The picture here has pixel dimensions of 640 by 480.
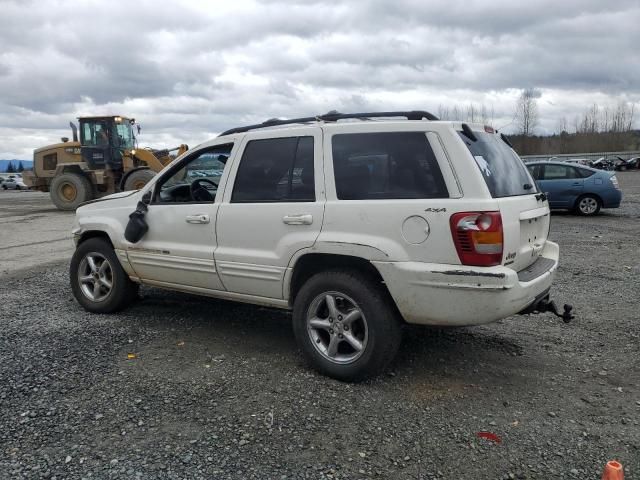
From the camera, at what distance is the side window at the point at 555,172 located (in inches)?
564

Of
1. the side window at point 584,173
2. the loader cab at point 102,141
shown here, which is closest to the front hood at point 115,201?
the side window at point 584,173

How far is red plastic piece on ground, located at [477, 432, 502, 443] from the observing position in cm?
314

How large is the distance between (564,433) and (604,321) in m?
2.53

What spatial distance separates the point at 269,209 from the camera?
416 cm

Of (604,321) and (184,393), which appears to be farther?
(604,321)

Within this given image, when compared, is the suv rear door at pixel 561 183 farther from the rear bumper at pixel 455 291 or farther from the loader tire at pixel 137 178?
the rear bumper at pixel 455 291

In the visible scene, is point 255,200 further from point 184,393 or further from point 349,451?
point 349,451

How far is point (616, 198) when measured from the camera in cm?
1402

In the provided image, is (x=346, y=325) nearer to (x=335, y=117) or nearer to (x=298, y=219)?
(x=298, y=219)

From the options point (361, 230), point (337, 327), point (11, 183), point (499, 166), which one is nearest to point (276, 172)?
point (361, 230)

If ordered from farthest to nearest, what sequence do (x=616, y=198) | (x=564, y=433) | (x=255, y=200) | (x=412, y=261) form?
1. (x=616, y=198)
2. (x=255, y=200)
3. (x=412, y=261)
4. (x=564, y=433)

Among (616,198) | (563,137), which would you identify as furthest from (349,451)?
(563,137)

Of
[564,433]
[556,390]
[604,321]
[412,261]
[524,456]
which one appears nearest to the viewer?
[524,456]

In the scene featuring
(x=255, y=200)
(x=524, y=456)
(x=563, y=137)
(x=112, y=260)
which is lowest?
(x=524, y=456)
